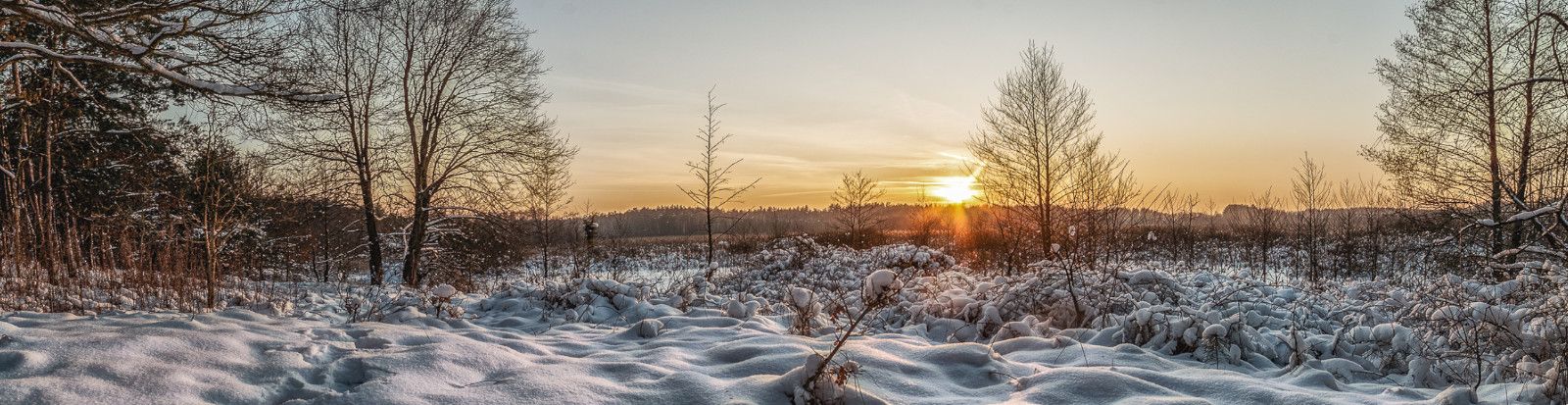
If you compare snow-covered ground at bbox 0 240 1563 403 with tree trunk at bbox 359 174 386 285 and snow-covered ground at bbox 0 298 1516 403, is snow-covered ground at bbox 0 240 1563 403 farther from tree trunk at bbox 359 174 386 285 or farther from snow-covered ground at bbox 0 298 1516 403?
tree trunk at bbox 359 174 386 285

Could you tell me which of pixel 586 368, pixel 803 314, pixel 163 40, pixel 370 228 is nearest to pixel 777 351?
pixel 586 368

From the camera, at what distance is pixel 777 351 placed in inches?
153

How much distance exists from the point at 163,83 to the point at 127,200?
627 cm

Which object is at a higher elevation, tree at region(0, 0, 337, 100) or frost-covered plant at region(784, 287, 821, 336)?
tree at region(0, 0, 337, 100)

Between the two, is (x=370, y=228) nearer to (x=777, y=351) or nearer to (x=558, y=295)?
(x=558, y=295)

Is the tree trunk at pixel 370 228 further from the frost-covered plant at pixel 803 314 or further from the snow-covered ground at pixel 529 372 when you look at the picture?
the frost-covered plant at pixel 803 314

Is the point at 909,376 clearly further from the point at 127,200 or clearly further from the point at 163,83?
the point at 127,200

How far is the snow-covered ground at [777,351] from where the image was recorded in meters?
3.01

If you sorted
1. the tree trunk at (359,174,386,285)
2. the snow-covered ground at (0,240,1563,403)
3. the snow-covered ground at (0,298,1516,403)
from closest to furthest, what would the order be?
1. the snow-covered ground at (0,298,1516,403)
2. the snow-covered ground at (0,240,1563,403)
3. the tree trunk at (359,174,386,285)

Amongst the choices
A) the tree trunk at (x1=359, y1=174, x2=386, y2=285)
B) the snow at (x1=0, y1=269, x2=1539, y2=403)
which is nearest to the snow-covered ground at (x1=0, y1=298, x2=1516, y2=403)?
the snow at (x1=0, y1=269, x2=1539, y2=403)

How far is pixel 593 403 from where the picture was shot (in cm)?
286

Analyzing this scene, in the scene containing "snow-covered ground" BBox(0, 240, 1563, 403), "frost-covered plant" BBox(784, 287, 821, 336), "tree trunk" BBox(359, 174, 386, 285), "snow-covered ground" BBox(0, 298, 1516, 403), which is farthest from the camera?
"tree trunk" BBox(359, 174, 386, 285)

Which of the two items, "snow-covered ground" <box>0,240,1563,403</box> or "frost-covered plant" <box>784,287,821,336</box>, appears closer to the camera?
"snow-covered ground" <box>0,240,1563,403</box>

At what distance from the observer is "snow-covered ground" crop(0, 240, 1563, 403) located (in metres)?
3.01
